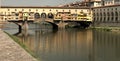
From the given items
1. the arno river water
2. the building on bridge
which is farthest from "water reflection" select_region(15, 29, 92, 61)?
the building on bridge

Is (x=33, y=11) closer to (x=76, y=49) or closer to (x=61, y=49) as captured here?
(x=61, y=49)

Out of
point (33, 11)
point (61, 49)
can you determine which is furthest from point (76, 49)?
point (33, 11)

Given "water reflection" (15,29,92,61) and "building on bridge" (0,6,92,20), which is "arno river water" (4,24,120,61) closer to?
"water reflection" (15,29,92,61)

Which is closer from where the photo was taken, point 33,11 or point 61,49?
point 61,49

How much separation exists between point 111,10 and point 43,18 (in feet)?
66.8

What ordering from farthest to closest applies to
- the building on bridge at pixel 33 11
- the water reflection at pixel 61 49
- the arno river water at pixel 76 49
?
the building on bridge at pixel 33 11
the water reflection at pixel 61 49
the arno river water at pixel 76 49

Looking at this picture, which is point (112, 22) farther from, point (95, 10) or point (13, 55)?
point (13, 55)

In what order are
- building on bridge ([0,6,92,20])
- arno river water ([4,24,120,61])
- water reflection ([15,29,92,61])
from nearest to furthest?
arno river water ([4,24,120,61]) → water reflection ([15,29,92,61]) → building on bridge ([0,6,92,20])

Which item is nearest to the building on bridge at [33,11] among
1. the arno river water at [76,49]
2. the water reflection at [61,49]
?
the arno river water at [76,49]

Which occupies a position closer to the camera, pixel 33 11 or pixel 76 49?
pixel 76 49

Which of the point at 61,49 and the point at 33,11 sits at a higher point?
the point at 33,11

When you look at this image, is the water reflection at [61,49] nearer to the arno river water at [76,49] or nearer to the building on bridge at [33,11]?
the arno river water at [76,49]

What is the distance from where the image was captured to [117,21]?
307 feet

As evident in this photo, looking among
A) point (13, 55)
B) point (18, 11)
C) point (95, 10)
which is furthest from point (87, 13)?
point (13, 55)
